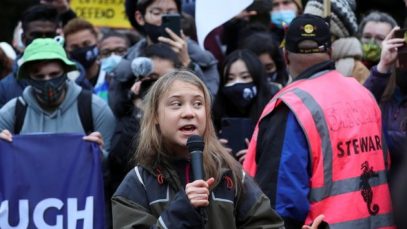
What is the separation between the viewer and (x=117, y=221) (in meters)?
5.39

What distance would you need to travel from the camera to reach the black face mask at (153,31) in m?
8.84

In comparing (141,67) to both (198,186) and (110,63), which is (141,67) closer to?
(110,63)

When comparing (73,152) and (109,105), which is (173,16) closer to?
(109,105)

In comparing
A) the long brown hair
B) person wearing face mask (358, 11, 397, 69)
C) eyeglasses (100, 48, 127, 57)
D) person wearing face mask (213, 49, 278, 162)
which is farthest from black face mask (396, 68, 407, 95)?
eyeglasses (100, 48, 127, 57)

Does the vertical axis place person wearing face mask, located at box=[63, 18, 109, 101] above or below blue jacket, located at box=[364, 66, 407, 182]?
above

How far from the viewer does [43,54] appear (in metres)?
8.20

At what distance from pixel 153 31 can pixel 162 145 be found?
11.1ft

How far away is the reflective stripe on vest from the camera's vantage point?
6.45 m

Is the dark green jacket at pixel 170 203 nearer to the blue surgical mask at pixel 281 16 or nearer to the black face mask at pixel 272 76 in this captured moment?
the black face mask at pixel 272 76

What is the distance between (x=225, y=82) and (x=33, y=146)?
1766 mm

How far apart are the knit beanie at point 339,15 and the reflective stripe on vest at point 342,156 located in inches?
68.1

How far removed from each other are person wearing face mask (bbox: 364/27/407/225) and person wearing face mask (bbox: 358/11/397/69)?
1.50 m

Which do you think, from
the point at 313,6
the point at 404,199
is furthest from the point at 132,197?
the point at 313,6

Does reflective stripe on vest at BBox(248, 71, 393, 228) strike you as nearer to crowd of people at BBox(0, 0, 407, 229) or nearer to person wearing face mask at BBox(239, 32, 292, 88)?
crowd of people at BBox(0, 0, 407, 229)
